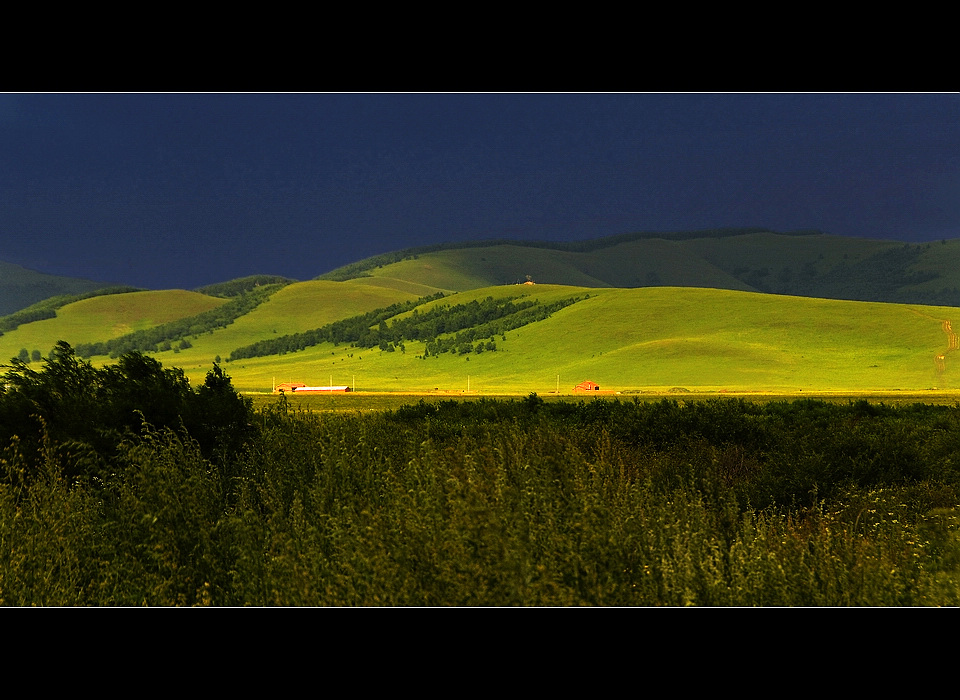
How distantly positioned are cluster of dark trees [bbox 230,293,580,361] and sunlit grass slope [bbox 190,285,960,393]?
19.3ft

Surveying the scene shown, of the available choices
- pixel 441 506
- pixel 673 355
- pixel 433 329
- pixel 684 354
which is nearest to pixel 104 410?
pixel 441 506

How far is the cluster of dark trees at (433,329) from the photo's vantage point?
169125 mm

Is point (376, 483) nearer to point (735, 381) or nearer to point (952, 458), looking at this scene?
point (952, 458)

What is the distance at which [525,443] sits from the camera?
12672 millimetres

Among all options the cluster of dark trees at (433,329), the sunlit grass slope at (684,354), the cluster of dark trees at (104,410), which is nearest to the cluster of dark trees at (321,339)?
the cluster of dark trees at (433,329)

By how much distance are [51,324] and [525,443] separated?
216383 mm

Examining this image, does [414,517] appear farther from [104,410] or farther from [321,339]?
[321,339]

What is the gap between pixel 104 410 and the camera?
1110 cm

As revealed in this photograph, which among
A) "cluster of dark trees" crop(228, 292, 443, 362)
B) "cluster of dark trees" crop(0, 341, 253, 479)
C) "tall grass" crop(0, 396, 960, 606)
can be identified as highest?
"cluster of dark trees" crop(228, 292, 443, 362)

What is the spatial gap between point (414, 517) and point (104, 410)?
18.7 ft

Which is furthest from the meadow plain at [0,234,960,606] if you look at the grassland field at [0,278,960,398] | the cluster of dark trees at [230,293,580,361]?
the cluster of dark trees at [230,293,580,361]

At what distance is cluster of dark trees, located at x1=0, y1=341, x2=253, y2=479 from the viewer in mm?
10539

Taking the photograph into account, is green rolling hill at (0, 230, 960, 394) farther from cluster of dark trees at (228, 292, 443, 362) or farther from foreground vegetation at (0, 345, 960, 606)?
foreground vegetation at (0, 345, 960, 606)

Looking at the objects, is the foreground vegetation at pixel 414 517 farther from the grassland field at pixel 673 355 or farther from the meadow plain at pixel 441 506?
the grassland field at pixel 673 355
